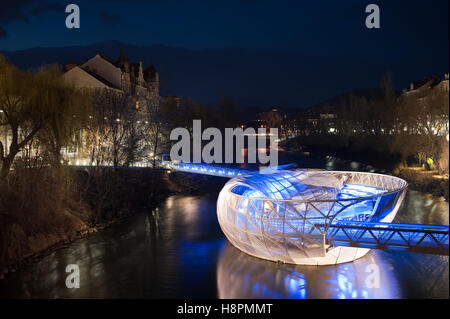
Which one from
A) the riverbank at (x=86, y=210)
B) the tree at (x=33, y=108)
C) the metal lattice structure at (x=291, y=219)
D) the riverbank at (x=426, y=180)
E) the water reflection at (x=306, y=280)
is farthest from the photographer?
the riverbank at (x=426, y=180)

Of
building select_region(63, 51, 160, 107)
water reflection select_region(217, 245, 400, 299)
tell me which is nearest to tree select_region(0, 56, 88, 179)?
water reflection select_region(217, 245, 400, 299)

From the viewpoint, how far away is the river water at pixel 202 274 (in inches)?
501

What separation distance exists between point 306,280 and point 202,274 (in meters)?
4.16

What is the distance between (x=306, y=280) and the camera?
13.2m

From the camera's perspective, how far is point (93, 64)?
132 feet

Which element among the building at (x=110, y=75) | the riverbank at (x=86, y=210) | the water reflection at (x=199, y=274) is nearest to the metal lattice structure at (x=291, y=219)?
the water reflection at (x=199, y=274)

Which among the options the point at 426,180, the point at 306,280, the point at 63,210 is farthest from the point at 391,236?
the point at 426,180

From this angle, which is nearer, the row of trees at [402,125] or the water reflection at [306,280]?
the water reflection at [306,280]

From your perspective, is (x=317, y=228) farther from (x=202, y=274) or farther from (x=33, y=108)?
(x=33, y=108)

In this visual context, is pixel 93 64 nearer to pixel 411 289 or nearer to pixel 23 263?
pixel 23 263

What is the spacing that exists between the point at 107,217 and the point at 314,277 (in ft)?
46.8

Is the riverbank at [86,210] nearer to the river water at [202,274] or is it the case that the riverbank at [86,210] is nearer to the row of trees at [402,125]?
the river water at [202,274]

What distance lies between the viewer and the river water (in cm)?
1273

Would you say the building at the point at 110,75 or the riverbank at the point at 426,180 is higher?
the building at the point at 110,75
